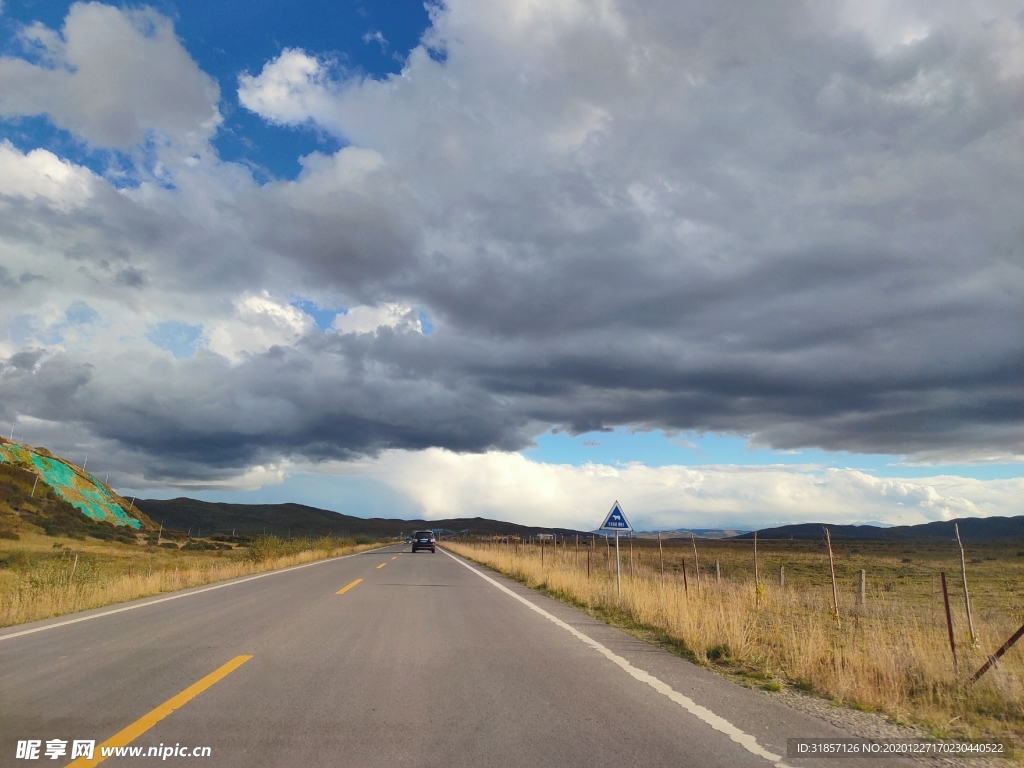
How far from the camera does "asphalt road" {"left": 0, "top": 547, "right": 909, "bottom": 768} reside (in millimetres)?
4834

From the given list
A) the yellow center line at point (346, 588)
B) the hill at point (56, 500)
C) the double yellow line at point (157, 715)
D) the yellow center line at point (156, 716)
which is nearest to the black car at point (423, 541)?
the hill at point (56, 500)

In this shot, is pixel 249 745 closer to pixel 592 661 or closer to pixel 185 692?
pixel 185 692

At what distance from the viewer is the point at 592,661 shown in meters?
8.27

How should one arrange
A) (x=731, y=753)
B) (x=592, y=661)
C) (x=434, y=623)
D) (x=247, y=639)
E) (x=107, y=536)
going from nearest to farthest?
(x=731, y=753) → (x=592, y=661) → (x=247, y=639) → (x=434, y=623) → (x=107, y=536)

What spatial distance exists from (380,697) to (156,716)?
1.87m

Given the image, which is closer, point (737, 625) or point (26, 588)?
point (737, 625)

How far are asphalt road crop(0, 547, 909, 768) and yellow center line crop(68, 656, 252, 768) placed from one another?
1.1 inches

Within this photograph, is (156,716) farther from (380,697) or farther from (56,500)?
(56,500)

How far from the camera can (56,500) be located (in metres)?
71.0

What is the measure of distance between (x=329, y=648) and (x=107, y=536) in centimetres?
6746

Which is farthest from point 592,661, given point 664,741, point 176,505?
point 176,505

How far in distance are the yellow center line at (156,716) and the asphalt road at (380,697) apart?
0.03m

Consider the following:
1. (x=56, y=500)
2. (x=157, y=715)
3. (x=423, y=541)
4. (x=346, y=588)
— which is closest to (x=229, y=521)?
(x=56, y=500)

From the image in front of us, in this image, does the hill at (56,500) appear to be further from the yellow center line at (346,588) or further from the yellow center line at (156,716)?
the yellow center line at (156,716)
